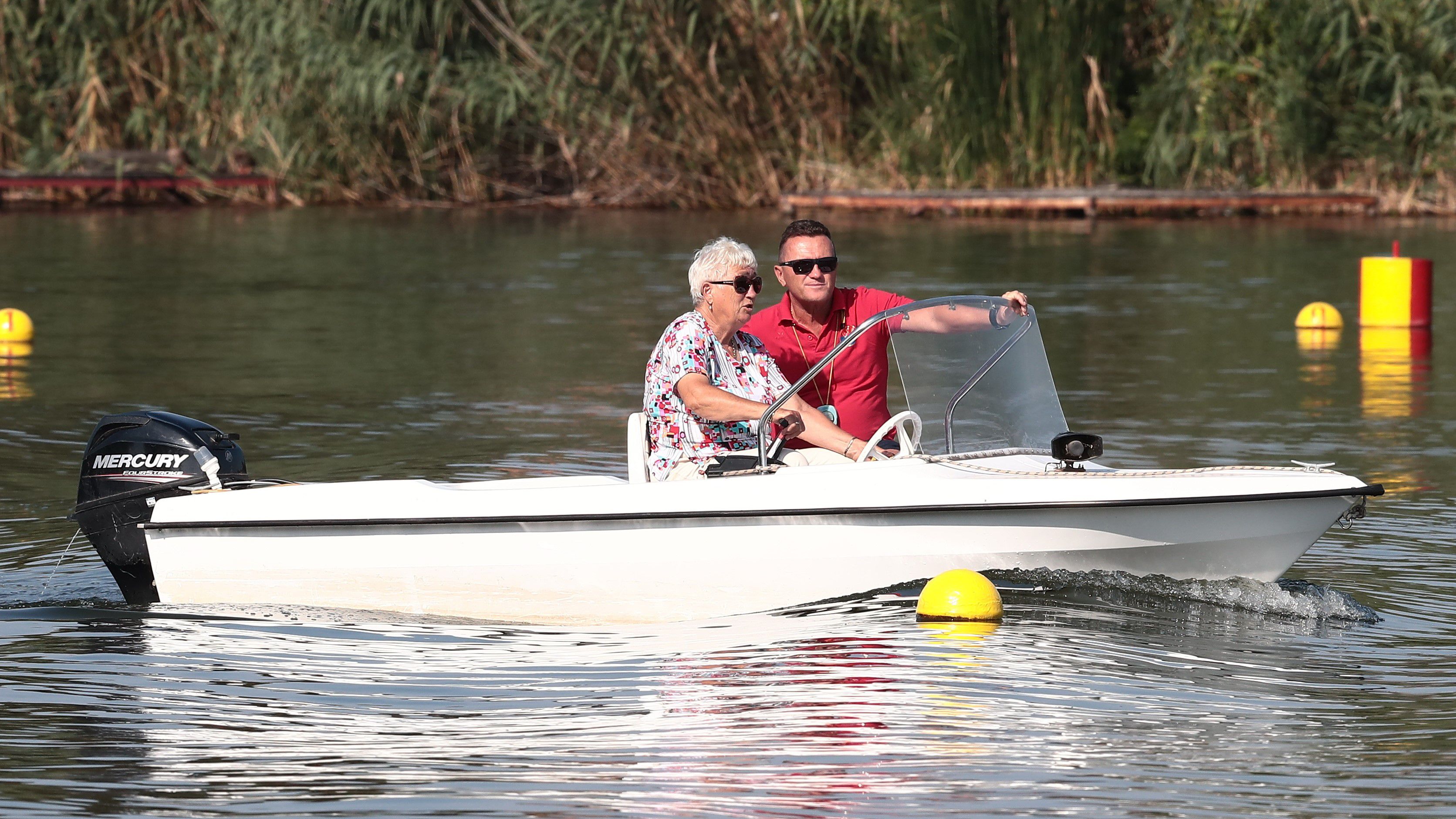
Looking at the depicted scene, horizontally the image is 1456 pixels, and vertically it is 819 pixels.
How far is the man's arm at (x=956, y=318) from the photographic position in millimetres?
6848

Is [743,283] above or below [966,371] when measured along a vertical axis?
above

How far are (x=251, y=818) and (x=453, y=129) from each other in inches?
Answer: 992

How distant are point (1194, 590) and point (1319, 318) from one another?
360 inches

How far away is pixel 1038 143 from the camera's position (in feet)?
Result: 90.5

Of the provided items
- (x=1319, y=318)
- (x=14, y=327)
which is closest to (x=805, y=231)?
(x=1319, y=318)

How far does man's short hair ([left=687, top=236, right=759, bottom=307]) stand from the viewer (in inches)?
263

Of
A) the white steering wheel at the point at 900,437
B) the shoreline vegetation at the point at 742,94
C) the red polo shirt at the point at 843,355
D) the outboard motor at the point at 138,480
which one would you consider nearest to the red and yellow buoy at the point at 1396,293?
the red polo shirt at the point at 843,355

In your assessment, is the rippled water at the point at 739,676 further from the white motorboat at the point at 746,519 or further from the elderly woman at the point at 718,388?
the elderly woman at the point at 718,388

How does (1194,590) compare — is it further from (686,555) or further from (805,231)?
(805,231)

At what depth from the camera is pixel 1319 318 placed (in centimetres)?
1528

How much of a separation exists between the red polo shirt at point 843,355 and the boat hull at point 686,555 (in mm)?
665

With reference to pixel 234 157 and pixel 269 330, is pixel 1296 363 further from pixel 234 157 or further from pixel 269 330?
pixel 234 157

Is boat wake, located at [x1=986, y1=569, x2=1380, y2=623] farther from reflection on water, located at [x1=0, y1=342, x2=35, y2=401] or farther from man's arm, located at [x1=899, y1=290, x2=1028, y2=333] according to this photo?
reflection on water, located at [x1=0, y1=342, x2=35, y2=401]

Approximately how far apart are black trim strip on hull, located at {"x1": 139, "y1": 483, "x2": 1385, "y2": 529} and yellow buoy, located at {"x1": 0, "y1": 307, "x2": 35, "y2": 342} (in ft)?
27.5
